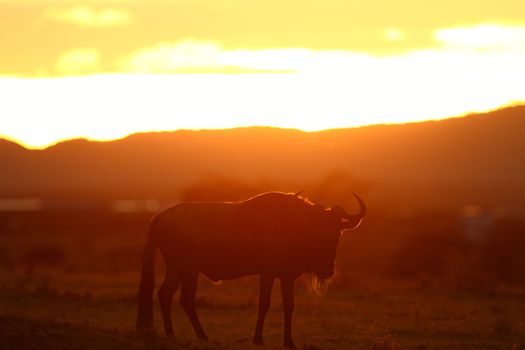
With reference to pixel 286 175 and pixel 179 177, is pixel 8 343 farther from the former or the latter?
pixel 179 177

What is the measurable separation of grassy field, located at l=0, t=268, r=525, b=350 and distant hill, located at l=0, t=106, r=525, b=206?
91.9m

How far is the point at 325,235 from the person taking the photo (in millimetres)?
16562

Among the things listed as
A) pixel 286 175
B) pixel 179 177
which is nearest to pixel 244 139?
pixel 286 175

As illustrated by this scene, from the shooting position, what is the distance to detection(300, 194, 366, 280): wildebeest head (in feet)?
54.3

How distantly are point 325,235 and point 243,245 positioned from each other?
1.22m

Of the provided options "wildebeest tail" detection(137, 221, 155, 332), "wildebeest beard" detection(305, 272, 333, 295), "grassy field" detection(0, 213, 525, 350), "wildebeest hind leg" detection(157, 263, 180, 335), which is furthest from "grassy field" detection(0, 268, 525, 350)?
"wildebeest beard" detection(305, 272, 333, 295)

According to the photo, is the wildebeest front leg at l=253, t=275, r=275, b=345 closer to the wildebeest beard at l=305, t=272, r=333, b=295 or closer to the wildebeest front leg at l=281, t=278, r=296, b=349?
the wildebeest front leg at l=281, t=278, r=296, b=349

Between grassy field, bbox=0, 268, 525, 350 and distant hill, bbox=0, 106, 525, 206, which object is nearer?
grassy field, bbox=0, 268, 525, 350

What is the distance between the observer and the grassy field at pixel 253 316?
1393 centimetres

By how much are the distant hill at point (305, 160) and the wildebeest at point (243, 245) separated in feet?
334

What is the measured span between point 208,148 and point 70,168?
33103 mm

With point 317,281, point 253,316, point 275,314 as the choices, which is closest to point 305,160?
point 275,314

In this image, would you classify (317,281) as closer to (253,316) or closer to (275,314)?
(253,316)

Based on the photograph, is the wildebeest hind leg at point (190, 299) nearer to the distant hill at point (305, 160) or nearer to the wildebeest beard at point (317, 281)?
the wildebeest beard at point (317, 281)
